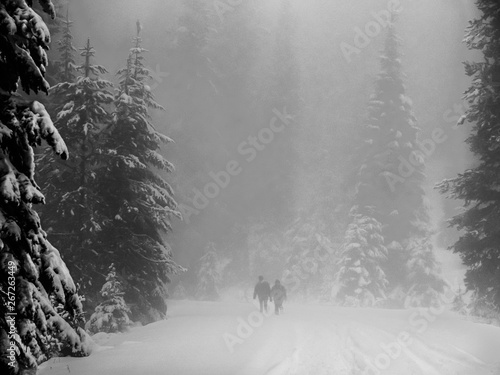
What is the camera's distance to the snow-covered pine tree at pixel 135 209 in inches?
687

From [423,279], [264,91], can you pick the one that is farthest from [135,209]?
[264,91]

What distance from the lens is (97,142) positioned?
61.7 ft

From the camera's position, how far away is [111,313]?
15.1 metres

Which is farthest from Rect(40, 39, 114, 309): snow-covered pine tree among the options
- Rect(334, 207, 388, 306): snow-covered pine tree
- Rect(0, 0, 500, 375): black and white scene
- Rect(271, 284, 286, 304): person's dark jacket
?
Rect(334, 207, 388, 306): snow-covered pine tree

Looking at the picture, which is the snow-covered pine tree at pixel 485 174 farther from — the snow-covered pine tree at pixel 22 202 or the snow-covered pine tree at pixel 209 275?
the snow-covered pine tree at pixel 209 275

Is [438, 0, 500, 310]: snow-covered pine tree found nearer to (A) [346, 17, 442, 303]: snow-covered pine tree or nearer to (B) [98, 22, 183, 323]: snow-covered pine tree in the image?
(B) [98, 22, 183, 323]: snow-covered pine tree

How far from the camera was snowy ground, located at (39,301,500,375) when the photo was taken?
33.8 ft

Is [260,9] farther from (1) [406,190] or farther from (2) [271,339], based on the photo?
(2) [271,339]

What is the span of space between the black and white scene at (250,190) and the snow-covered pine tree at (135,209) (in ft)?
0.31

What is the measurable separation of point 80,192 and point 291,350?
1056 cm

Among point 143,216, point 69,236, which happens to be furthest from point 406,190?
point 69,236

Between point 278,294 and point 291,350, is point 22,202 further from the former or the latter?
point 278,294

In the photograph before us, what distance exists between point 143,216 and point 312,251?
31.8 metres

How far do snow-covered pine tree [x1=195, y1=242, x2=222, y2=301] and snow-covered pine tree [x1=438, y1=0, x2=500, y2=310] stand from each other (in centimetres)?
3568
